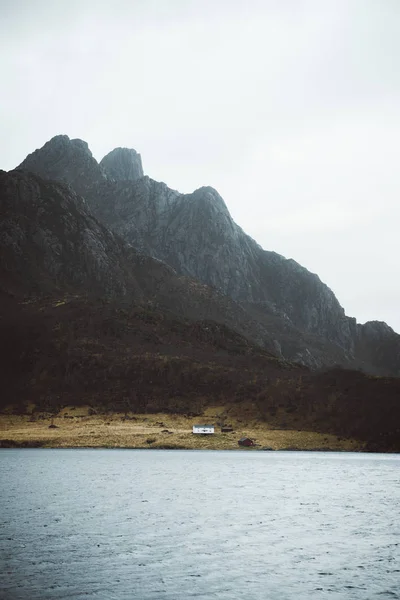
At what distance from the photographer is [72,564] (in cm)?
3878

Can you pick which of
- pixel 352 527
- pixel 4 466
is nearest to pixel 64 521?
pixel 352 527

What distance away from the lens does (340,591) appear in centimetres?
3394

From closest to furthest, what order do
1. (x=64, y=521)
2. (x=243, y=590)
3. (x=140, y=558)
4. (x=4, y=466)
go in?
(x=243, y=590) → (x=140, y=558) → (x=64, y=521) → (x=4, y=466)

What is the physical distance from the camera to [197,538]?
49969 millimetres

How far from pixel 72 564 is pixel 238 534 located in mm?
18085

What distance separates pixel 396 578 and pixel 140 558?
16444mm

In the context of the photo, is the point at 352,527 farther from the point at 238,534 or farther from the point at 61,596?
the point at 61,596

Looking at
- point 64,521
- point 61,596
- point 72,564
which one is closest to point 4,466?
point 64,521

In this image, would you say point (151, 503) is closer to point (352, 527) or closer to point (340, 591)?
point (352, 527)

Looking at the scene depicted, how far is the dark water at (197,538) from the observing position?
112 feet

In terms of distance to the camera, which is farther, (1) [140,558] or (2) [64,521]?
(2) [64,521]

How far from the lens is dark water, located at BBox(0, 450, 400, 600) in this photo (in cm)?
3416

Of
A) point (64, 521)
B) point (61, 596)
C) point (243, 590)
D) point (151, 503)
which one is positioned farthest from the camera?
point (151, 503)

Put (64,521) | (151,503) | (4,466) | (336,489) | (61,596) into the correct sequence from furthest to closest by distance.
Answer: (4,466)
(336,489)
(151,503)
(64,521)
(61,596)
